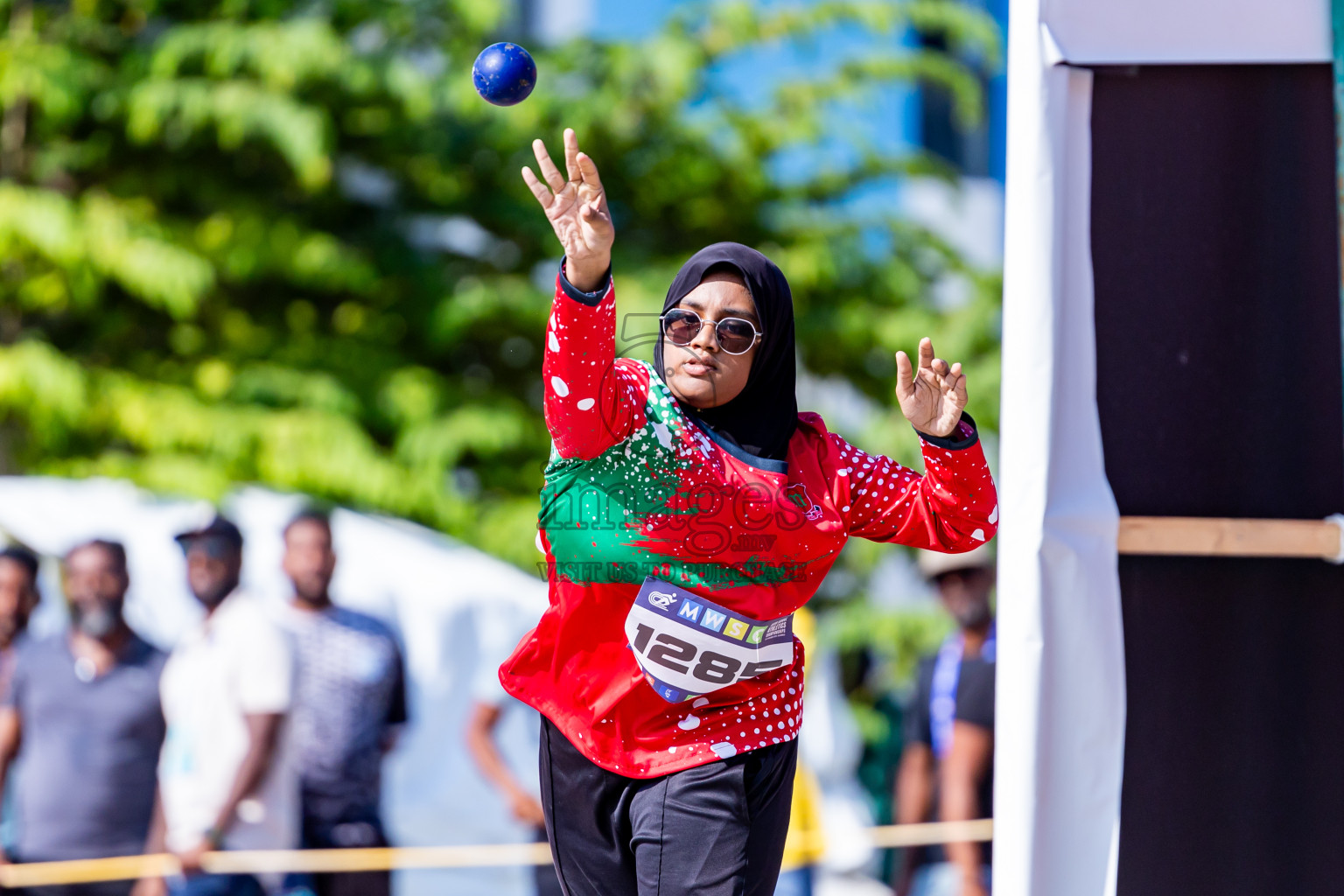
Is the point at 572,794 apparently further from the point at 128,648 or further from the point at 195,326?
the point at 195,326

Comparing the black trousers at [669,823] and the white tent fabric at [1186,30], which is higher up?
the white tent fabric at [1186,30]

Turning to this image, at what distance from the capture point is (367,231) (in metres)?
9.70

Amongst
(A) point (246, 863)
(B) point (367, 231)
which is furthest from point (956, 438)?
(B) point (367, 231)

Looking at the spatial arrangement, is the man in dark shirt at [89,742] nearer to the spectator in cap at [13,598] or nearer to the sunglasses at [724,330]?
the spectator in cap at [13,598]

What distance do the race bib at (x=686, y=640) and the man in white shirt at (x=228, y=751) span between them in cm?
310

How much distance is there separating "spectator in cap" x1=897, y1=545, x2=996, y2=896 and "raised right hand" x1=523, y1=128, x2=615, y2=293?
3.53m

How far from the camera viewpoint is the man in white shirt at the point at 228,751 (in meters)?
5.26

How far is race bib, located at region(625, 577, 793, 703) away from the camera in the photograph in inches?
101

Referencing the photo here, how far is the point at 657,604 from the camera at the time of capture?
2.57 metres

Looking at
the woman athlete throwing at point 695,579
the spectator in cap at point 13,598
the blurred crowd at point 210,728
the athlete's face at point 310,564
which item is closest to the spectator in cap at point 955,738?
the blurred crowd at point 210,728

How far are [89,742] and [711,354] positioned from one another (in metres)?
3.92

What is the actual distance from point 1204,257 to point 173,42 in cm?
763

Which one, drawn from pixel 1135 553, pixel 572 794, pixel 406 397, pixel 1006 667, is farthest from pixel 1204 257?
Answer: pixel 406 397

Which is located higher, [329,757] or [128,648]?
[128,648]
